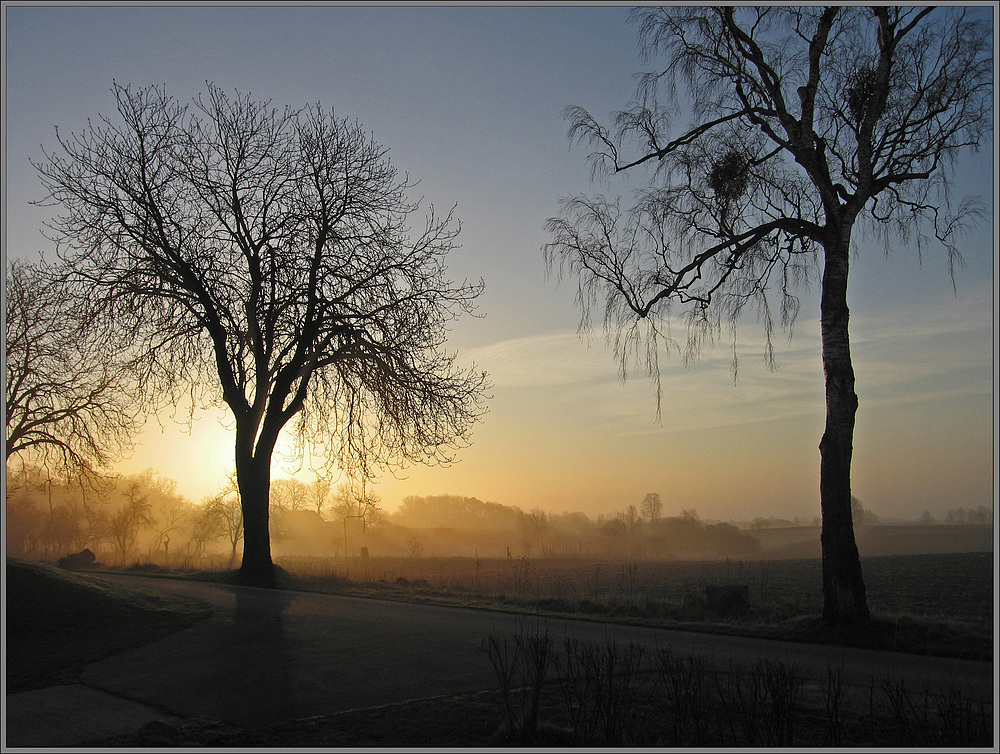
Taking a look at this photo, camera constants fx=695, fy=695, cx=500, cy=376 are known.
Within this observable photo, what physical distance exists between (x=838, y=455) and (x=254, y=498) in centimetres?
1527

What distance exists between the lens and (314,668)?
26.1 ft

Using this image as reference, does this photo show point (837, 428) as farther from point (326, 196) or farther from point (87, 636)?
point (326, 196)

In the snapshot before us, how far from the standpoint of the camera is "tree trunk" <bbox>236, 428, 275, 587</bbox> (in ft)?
63.8

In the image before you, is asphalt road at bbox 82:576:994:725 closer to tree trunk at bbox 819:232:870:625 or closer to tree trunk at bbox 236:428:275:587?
tree trunk at bbox 819:232:870:625

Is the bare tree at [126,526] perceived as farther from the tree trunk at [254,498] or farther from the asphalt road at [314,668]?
the asphalt road at [314,668]

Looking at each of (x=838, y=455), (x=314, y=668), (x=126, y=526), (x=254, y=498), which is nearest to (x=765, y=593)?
(x=838, y=455)

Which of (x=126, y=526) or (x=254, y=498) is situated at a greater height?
(x=254, y=498)

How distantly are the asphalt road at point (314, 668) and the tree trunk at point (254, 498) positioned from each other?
7.41m

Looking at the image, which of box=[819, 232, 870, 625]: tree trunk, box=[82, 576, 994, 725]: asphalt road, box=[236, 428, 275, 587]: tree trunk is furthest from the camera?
box=[236, 428, 275, 587]: tree trunk

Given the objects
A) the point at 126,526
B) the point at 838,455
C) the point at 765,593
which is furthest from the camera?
the point at 126,526

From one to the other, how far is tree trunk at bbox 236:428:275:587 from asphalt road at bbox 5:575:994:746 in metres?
7.41

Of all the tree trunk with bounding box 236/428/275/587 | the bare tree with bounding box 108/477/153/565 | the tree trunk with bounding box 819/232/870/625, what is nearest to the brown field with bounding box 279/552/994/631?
the tree trunk with bounding box 819/232/870/625

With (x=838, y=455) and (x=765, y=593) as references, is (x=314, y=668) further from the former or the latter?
(x=765, y=593)

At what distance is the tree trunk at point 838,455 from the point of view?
37.0 ft
